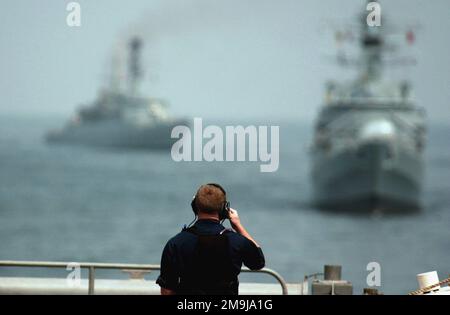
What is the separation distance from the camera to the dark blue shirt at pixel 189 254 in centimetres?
702

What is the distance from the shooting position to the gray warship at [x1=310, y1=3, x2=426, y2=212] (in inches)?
3280

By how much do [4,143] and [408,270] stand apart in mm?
106421

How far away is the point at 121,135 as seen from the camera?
136125mm

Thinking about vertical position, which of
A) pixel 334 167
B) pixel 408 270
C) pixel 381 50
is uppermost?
pixel 381 50

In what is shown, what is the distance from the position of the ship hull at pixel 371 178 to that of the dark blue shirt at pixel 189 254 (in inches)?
2995

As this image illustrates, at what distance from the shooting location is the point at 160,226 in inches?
3059

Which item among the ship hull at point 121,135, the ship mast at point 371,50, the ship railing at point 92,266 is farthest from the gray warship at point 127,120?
the ship railing at point 92,266

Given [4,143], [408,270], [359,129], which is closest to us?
[408,270]

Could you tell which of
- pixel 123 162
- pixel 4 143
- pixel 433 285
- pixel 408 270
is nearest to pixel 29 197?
pixel 123 162

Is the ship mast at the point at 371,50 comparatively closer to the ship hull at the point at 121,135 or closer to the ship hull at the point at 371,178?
the ship hull at the point at 371,178

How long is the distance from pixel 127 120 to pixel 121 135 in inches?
122

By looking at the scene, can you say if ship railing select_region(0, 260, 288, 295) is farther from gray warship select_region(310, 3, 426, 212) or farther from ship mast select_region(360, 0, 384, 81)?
ship mast select_region(360, 0, 384, 81)

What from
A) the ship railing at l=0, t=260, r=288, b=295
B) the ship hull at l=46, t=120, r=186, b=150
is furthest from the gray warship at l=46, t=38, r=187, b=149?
the ship railing at l=0, t=260, r=288, b=295
